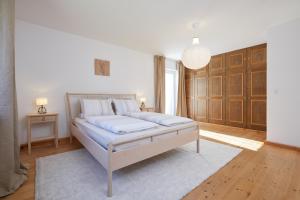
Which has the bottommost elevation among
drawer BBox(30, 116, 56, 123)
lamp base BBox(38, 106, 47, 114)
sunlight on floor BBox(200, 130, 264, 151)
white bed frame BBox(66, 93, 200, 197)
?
sunlight on floor BBox(200, 130, 264, 151)

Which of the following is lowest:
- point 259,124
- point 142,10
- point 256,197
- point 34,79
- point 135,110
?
point 256,197

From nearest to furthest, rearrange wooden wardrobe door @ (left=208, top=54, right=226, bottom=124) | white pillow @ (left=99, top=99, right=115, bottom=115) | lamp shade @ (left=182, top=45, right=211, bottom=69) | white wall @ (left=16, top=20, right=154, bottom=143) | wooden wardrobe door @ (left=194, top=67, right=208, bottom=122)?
lamp shade @ (left=182, top=45, right=211, bottom=69), white wall @ (left=16, top=20, right=154, bottom=143), white pillow @ (left=99, top=99, right=115, bottom=115), wooden wardrobe door @ (left=208, top=54, right=226, bottom=124), wooden wardrobe door @ (left=194, top=67, right=208, bottom=122)

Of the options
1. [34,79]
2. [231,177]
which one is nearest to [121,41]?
[34,79]

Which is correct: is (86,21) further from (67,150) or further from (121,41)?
(67,150)

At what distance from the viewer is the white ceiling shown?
89.4 inches

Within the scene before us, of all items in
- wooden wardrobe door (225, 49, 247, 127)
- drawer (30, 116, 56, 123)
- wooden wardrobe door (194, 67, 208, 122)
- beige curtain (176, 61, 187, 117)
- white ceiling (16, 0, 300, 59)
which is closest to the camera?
white ceiling (16, 0, 300, 59)

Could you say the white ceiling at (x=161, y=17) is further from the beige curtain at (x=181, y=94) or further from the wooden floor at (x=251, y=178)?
the wooden floor at (x=251, y=178)

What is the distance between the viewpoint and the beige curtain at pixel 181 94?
19.1 ft

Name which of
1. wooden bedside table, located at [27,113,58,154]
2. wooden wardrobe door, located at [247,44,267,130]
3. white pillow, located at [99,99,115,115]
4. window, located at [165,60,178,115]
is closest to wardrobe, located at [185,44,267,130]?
wooden wardrobe door, located at [247,44,267,130]

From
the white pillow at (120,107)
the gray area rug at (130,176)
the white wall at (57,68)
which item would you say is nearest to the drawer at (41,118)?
the white wall at (57,68)

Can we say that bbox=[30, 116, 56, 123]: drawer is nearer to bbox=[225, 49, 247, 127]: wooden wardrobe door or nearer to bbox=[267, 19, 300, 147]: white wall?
bbox=[267, 19, 300, 147]: white wall

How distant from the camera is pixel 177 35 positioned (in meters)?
3.41

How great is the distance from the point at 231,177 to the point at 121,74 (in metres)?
3.54

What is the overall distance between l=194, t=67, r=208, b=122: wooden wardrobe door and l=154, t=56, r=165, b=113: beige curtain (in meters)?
1.47
